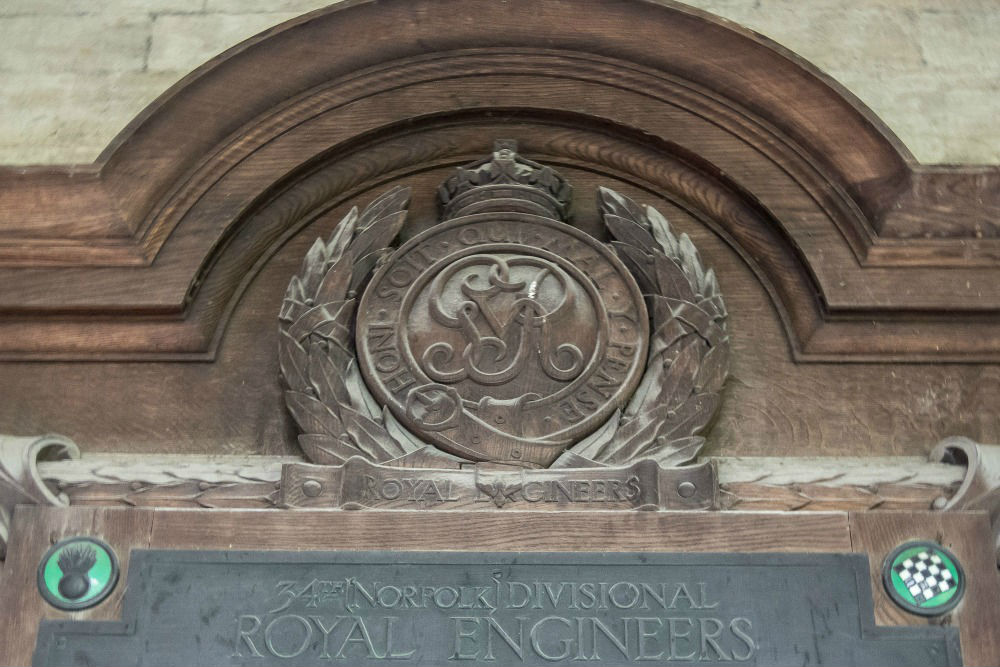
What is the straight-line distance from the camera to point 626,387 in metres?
4.66

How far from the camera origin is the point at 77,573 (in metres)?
4.30

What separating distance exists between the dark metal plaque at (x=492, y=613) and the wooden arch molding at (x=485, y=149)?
0.97 meters

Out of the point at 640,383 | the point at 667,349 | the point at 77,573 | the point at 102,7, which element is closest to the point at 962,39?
the point at 667,349

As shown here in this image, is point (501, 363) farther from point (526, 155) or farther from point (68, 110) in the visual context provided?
point (68, 110)

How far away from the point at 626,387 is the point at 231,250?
1.60 meters

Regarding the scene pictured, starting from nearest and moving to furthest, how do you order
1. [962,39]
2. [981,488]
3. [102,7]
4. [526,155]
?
[981,488] → [526,155] → [962,39] → [102,7]

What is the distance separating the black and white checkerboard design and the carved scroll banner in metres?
0.66

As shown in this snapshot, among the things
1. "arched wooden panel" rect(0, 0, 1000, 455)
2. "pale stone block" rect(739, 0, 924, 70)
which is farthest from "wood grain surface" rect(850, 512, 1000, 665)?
"pale stone block" rect(739, 0, 924, 70)

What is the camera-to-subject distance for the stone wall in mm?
5410

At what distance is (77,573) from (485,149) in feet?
7.39

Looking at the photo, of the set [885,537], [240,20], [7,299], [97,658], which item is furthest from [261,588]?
[240,20]

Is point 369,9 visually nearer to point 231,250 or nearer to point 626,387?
point 231,250

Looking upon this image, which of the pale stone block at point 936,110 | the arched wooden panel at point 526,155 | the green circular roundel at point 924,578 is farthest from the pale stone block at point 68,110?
the green circular roundel at point 924,578

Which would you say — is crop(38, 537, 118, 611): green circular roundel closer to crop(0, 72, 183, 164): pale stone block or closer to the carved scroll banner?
the carved scroll banner
